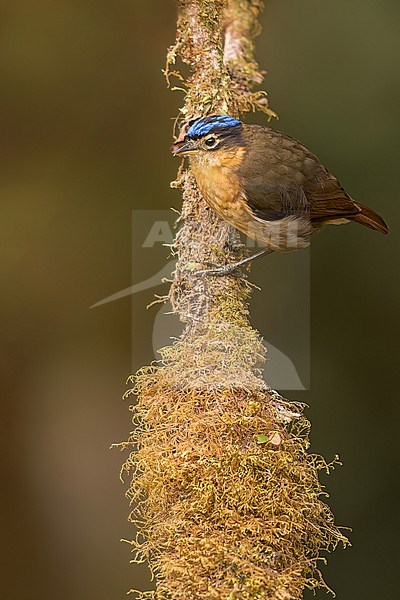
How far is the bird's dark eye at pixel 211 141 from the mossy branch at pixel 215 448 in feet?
0.37

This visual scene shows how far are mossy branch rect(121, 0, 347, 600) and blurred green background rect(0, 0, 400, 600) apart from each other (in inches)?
44.5

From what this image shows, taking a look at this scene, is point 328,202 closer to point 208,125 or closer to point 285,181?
point 285,181

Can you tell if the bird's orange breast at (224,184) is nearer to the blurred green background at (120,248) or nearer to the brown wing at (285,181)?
the brown wing at (285,181)

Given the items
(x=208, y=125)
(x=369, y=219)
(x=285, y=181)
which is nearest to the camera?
(x=208, y=125)

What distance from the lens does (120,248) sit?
3441mm

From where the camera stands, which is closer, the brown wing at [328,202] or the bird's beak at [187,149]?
the bird's beak at [187,149]

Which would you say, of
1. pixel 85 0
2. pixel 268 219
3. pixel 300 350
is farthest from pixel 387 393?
pixel 85 0

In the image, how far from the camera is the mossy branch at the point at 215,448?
1.69 metres

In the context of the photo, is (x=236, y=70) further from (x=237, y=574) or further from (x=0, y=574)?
(x=0, y=574)

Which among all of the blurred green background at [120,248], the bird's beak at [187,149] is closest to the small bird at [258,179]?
the bird's beak at [187,149]

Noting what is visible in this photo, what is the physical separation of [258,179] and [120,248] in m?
1.37

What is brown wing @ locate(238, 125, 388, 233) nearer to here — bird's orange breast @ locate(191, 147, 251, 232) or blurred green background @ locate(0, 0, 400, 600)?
bird's orange breast @ locate(191, 147, 251, 232)

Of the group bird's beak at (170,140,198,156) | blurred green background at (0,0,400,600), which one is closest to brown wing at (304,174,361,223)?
bird's beak at (170,140,198,156)

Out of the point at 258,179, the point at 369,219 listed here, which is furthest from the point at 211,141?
the point at 369,219
